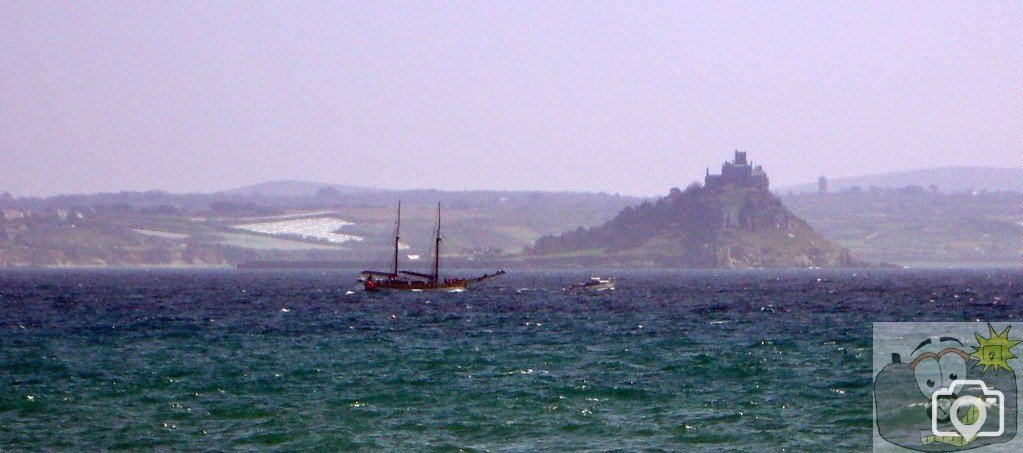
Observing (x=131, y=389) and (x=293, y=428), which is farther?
(x=131, y=389)

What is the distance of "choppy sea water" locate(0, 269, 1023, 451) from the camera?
40156 mm

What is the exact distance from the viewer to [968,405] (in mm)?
43031

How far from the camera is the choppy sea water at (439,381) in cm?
4016

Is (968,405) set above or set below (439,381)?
above

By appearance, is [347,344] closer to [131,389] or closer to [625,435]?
[131,389]

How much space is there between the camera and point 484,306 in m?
117

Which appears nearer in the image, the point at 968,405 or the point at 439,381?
the point at 968,405

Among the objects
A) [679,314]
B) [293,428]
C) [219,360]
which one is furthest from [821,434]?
[679,314]

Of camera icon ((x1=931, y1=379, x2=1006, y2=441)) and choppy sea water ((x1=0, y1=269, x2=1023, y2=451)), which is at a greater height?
camera icon ((x1=931, y1=379, x2=1006, y2=441))

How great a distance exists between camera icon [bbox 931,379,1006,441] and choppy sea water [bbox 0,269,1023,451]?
2.36 meters

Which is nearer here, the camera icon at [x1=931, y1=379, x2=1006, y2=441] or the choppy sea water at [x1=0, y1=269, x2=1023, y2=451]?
the camera icon at [x1=931, y1=379, x2=1006, y2=441]

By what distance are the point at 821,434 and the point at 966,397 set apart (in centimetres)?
659

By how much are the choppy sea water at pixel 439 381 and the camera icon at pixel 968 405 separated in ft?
7.75

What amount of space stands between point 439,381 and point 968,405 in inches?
793
